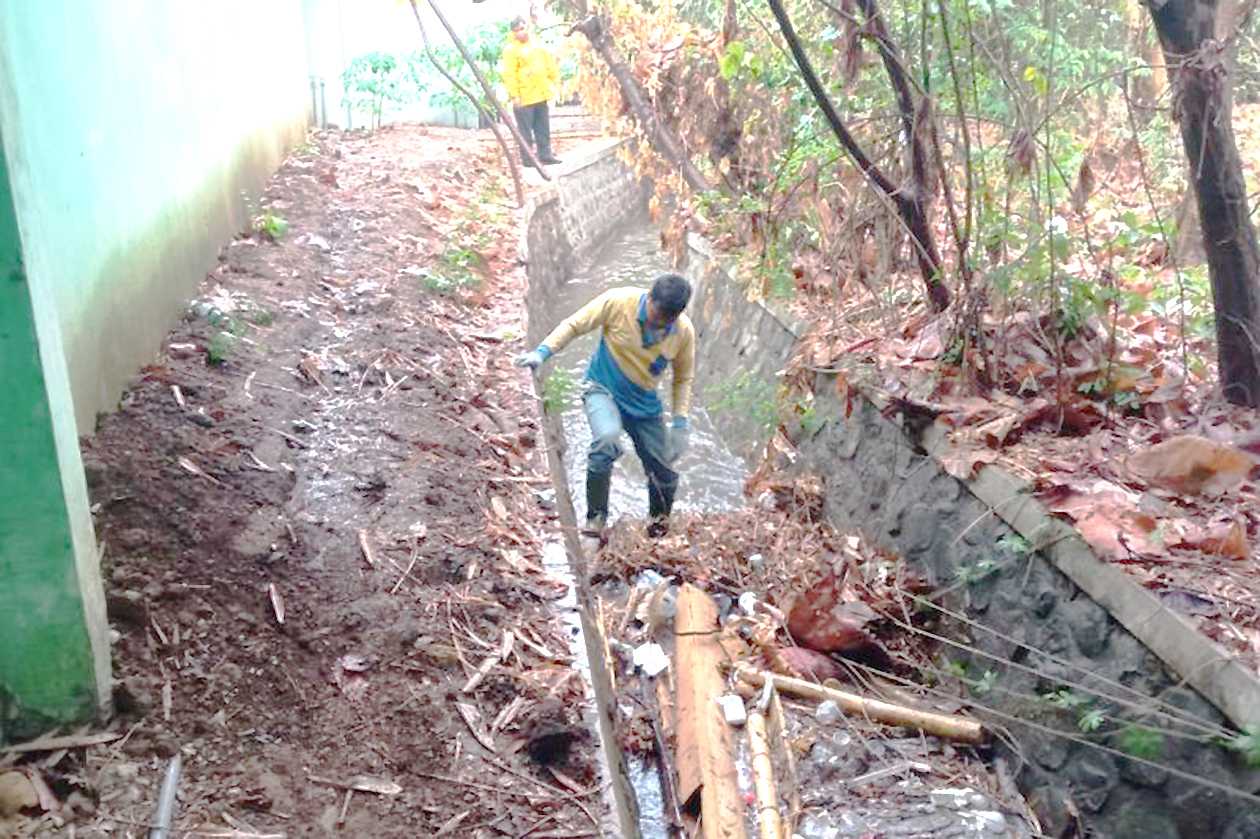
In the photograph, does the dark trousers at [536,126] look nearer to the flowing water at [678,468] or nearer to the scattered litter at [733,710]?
the flowing water at [678,468]

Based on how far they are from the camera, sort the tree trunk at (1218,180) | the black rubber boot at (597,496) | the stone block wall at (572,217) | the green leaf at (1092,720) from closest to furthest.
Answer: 1. the green leaf at (1092,720)
2. the tree trunk at (1218,180)
3. the black rubber boot at (597,496)
4. the stone block wall at (572,217)

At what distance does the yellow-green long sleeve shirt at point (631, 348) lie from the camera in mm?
6602

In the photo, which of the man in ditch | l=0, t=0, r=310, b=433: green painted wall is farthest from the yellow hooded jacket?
the man in ditch

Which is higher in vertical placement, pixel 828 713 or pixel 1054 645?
pixel 1054 645

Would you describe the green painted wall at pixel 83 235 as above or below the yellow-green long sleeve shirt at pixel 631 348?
above

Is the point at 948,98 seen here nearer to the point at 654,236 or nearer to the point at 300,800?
the point at 300,800

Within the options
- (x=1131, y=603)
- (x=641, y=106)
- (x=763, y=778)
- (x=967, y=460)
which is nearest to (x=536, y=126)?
(x=641, y=106)

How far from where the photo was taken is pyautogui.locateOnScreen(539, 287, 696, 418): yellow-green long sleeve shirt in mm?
6602

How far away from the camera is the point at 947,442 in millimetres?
5516

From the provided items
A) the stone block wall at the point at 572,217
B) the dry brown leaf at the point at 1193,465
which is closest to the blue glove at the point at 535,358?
the stone block wall at the point at 572,217

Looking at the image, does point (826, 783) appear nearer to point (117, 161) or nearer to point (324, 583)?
point (324, 583)

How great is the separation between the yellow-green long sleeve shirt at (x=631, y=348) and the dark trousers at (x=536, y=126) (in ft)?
28.6

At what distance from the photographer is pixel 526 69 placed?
14.5 metres

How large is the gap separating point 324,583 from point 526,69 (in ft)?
38.1
